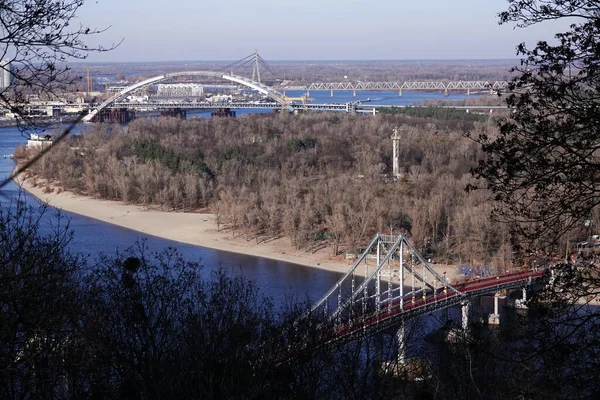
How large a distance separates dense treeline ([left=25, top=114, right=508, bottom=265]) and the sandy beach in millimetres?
291

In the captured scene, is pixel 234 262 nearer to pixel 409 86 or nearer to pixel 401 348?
pixel 401 348

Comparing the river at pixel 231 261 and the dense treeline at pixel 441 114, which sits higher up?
the dense treeline at pixel 441 114

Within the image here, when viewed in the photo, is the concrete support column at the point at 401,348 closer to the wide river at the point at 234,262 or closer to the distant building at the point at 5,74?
the wide river at the point at 234,262

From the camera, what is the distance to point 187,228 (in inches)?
642

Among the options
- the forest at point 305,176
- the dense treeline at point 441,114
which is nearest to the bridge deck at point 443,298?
the forest at point 305,176

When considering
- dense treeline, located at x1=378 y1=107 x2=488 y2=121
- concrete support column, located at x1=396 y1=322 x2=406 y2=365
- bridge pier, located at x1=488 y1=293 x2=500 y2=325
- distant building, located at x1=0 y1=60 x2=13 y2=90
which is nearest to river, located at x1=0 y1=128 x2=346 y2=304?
bridge pier, located at x1=488 y1=293 x2=500 y2=325

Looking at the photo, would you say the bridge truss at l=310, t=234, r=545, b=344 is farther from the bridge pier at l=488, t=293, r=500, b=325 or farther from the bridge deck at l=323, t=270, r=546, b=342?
the bridge pier at l=488, t=293, r=500, b=325

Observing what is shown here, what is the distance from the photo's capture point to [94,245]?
13789 mm

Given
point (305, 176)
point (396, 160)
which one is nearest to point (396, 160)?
point (396, 160)

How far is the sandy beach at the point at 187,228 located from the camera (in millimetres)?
13680

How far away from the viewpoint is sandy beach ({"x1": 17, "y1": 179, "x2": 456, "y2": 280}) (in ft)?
44.9

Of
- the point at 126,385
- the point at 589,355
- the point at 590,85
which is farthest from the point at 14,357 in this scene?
the point at 590,85

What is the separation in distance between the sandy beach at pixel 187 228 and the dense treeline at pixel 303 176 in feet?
0.95

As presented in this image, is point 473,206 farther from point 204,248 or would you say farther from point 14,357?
Result: point 14,357
